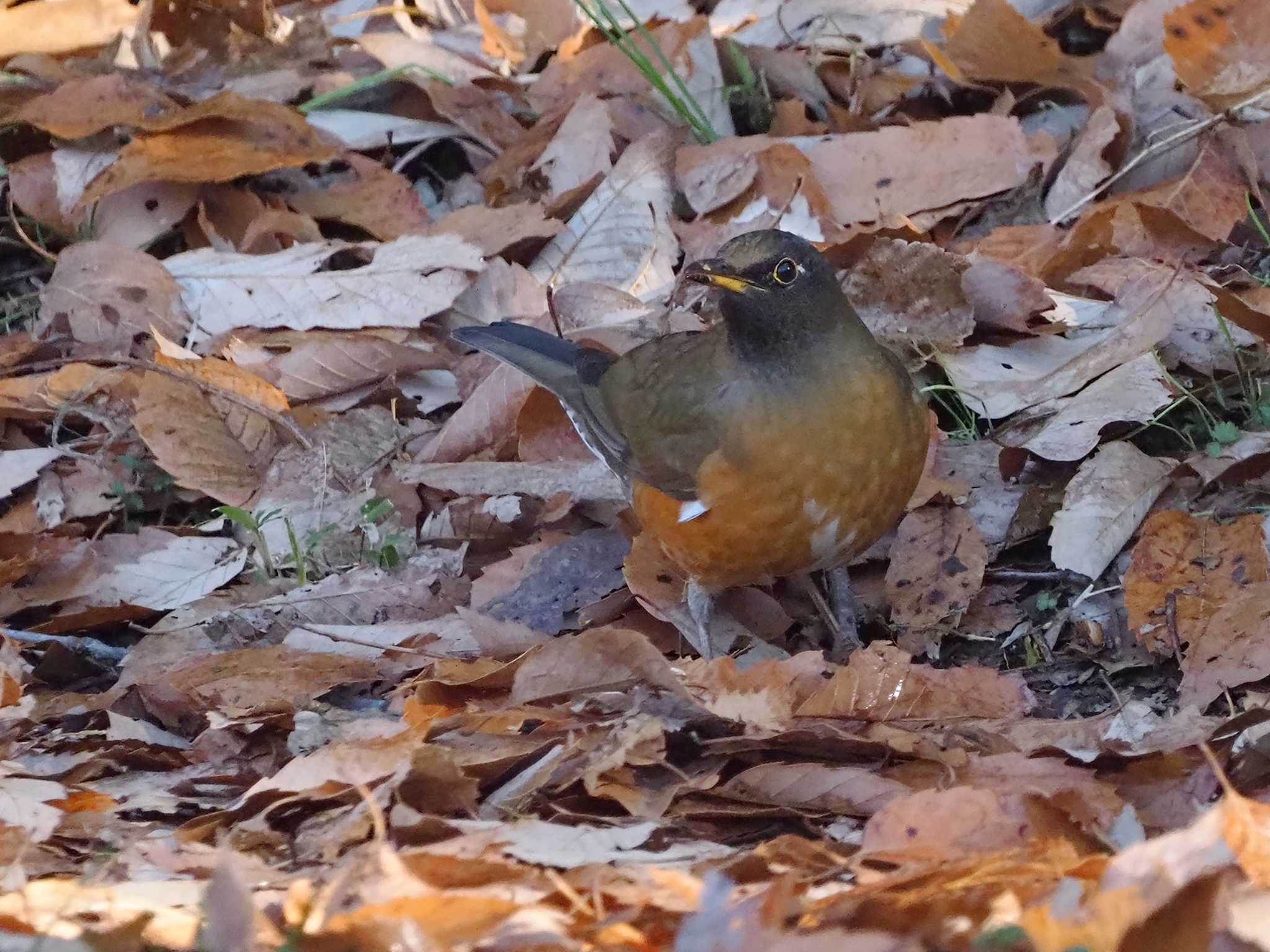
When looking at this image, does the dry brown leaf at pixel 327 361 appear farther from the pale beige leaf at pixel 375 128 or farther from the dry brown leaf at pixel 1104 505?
the dry brown leaf at pixel 1104 505

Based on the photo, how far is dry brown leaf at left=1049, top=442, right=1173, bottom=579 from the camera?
3.94m

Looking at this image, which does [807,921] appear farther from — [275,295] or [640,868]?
[275,295]

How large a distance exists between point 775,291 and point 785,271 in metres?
0.07

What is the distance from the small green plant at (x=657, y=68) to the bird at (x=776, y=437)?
5.58 feet

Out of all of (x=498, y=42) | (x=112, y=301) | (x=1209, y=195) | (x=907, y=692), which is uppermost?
(x=498, y=42)

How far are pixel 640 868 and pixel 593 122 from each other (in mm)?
4082

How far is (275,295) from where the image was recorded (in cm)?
541

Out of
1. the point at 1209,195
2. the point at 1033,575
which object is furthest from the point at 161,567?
the point at 1209,195

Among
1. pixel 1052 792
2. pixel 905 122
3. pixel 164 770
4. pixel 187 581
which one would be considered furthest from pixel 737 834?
pixel 905 122

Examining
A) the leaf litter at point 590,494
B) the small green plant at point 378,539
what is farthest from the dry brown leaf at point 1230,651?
the small green plant at point 378,539

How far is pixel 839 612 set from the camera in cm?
432

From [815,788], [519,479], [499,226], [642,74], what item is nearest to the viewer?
[815,788]

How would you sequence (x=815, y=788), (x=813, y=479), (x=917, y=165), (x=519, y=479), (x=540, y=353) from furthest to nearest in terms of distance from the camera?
(x=917, y=165) → (x=540, y=353) → (x=519, y=479) → (x=813, y=479) → (x=815, y=788)

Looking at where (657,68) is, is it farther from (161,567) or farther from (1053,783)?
(1053,783)
